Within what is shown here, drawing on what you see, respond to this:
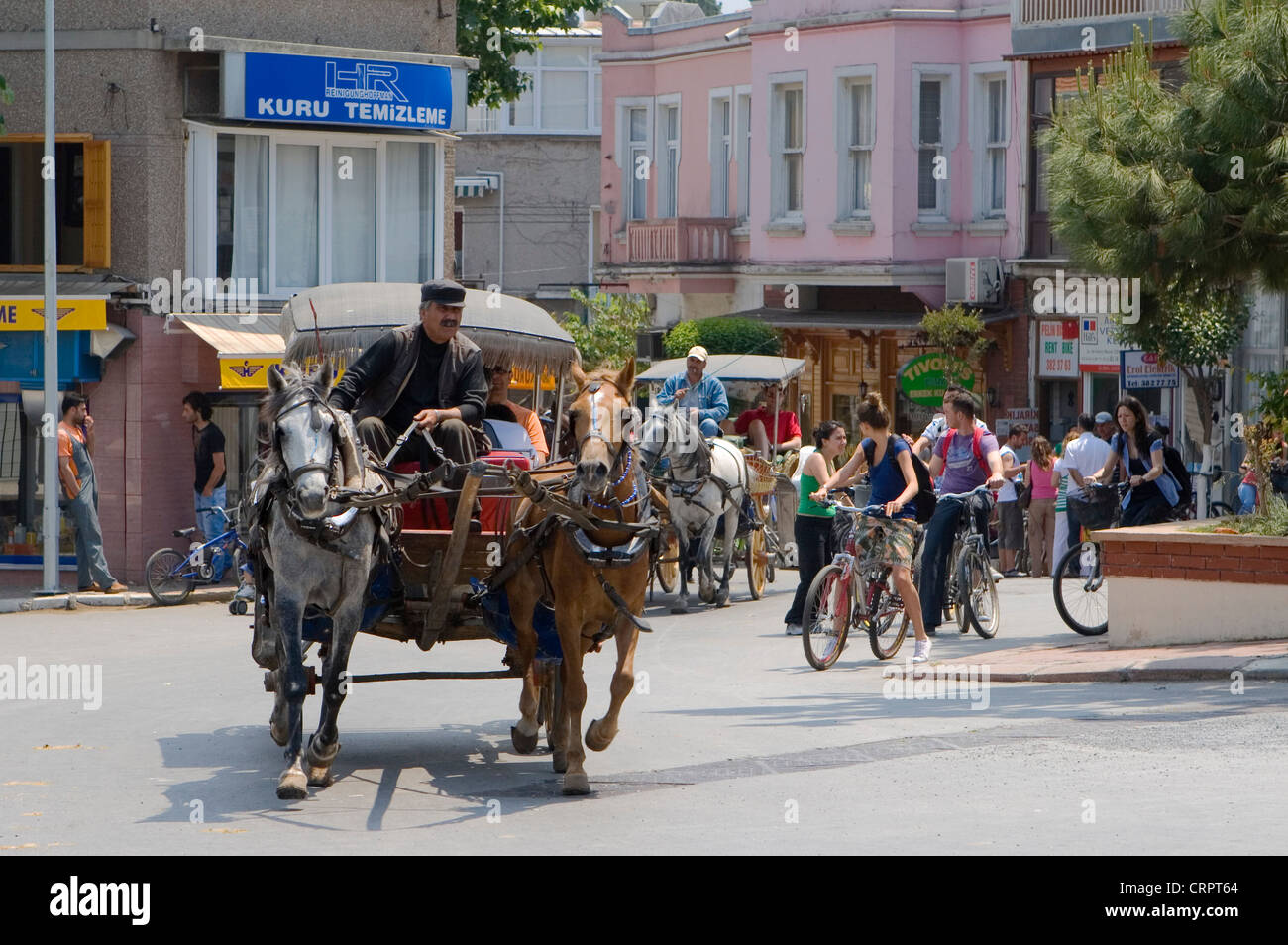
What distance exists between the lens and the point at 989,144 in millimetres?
34188

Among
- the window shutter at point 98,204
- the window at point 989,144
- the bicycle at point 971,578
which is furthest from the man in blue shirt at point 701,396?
the window at point 989,144

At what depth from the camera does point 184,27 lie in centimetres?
2233

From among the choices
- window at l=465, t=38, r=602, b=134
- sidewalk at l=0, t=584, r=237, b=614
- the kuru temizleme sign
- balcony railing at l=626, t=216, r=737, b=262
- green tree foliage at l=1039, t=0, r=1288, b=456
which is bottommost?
sidewalk at l=0, t=584, r=237, b=614

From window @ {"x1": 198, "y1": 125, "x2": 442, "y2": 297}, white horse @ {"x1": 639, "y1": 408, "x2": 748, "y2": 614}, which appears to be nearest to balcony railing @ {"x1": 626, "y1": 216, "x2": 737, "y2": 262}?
window @ {"x1": 198, "y1": 125, "x2": 442, "y2": 297}

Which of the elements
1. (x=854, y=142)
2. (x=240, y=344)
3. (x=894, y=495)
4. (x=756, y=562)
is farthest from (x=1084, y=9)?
(x=894, y=495)

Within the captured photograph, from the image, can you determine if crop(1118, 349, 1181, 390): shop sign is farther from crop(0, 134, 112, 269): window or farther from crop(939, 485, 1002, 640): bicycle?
crop(0, 134, 112, 269): window

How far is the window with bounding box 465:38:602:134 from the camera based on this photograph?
53.6m

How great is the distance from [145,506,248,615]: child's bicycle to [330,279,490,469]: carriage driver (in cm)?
1024

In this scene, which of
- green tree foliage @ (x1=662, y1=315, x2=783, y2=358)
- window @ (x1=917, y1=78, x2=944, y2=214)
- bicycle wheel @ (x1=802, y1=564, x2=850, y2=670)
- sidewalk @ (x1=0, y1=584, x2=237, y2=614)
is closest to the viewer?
bicycle wheel @ (x1=802, y1=564, x2=850, y2=670)

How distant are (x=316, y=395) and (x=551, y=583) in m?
1.53

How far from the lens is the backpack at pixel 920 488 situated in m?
15.3

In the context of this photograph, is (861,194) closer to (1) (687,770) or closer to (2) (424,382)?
(2) (424,382)

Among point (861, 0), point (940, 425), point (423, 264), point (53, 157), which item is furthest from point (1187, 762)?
point (861, 0)

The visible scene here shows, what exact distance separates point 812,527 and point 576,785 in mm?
8395
